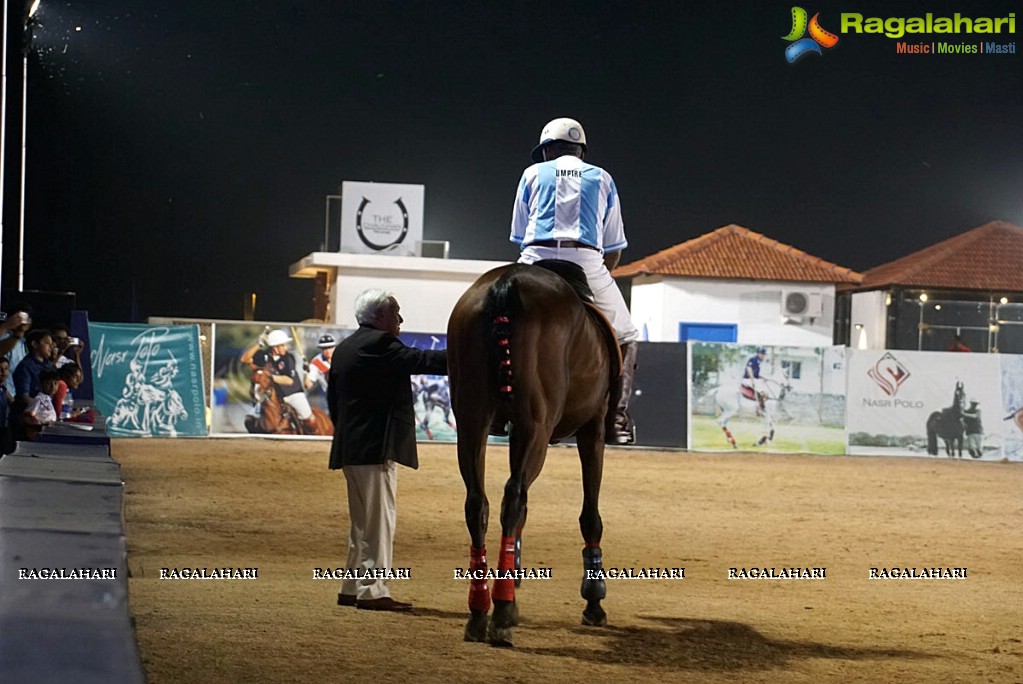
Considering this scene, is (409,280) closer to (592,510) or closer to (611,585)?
(611,585)

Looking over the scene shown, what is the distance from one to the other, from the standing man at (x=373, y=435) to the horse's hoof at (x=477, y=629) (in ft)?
3.35

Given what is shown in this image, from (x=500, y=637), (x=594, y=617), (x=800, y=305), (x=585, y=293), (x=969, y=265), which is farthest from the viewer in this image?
(x=969, y=265)

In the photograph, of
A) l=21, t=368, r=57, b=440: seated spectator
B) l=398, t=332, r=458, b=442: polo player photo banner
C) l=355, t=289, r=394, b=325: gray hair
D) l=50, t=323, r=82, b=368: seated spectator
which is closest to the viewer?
Answer: l=355, t=289, r=394, b=325: gray hair

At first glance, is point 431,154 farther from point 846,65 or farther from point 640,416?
point 640,416

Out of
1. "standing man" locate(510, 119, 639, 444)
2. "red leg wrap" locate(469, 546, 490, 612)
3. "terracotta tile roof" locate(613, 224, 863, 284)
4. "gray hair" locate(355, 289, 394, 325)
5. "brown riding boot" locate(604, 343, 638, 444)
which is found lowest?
"red leg wrap" locate(469, 546, 490, 612)

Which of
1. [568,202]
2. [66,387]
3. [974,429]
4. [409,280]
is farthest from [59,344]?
[409,280]

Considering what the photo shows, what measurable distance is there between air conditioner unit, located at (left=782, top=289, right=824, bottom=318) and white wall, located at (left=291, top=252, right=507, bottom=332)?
12415mm

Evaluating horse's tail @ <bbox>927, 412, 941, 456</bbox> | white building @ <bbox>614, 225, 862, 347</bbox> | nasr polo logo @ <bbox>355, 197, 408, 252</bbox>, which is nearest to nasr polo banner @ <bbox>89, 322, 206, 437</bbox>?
horse's tail @ <bbox>927, 412, 941, 456</bbox>

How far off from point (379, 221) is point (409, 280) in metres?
4.30

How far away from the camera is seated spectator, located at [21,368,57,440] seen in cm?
1057

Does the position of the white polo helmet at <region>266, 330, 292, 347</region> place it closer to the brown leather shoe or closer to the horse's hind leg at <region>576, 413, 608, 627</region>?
the horse's hind leg at <region>576, 413, 608, 627</region>

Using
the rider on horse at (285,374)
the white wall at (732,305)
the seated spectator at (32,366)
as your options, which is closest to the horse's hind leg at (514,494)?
the seated spectator at (32,366)

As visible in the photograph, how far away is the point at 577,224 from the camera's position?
8.17m

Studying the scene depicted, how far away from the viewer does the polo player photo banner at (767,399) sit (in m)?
25.8
